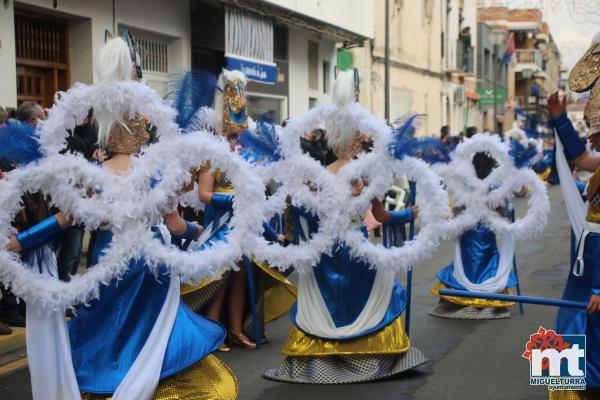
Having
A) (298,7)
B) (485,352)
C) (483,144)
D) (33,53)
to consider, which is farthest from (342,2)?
(485,352)

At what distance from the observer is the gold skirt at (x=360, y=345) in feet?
19.7

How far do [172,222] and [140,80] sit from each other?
32.5 inches

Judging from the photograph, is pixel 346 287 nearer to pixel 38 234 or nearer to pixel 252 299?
pixel 252 299

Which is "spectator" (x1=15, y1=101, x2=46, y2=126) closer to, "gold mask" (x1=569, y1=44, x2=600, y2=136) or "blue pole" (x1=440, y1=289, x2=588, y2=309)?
"blue pole" (x1=440, y1=289, x2=588, y2=309)

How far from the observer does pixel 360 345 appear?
19.7 ft

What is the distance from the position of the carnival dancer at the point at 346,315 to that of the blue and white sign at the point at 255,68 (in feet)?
37.6

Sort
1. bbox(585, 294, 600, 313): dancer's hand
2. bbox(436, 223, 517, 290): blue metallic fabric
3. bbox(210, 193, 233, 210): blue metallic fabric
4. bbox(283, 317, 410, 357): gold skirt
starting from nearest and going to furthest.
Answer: bbox(585, 294, 600, 313): dancer's hand → bbox(283, 317, 410, 357): gold skirt → bbox(210, 193, 233, 210): blue metallic fabric → bbox(436, 223, 517, 290): blue metallic fabric

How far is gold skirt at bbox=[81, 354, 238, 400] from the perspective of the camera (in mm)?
4426

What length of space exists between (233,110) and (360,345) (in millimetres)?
2465

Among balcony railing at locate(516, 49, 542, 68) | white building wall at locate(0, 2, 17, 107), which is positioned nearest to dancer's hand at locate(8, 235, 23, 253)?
white building wall at locate(0, 2, 17, 107)

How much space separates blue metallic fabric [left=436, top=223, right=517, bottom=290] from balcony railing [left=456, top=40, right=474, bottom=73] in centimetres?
3066

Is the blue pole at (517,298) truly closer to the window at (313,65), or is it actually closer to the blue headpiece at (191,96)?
the blue headpiece at (191,96)

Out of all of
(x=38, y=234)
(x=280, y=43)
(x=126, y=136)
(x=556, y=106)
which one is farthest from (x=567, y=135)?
(x=280, y=43)

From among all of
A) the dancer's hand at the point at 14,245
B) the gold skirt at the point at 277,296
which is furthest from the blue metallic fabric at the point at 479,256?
the dancer's hand at the point at 14,245
